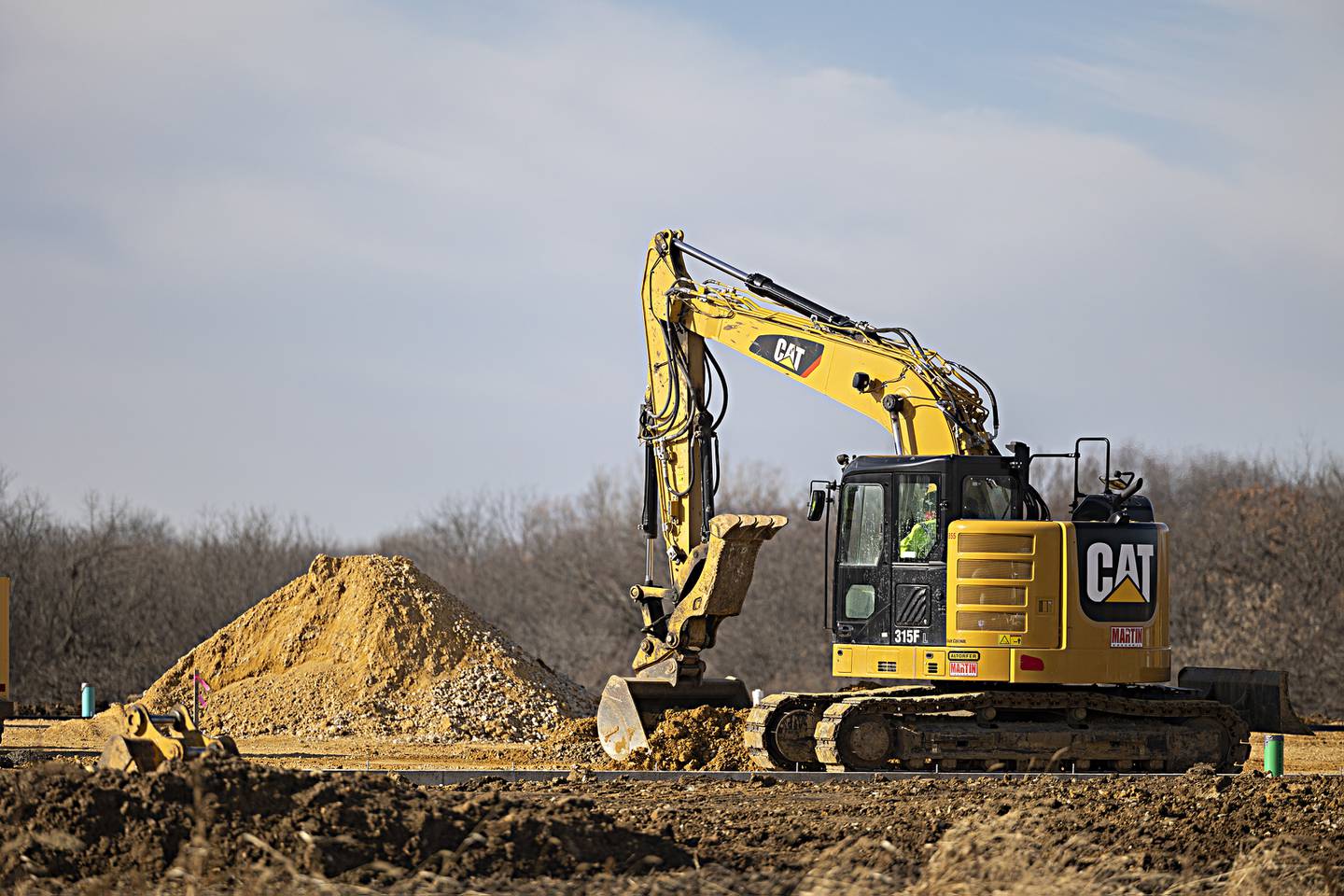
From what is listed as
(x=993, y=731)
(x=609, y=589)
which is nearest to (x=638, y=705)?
(x=993, y=731)

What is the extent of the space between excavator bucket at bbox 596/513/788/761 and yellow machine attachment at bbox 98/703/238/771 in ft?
20.9

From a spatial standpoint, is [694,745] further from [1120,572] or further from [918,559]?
[1120,572]

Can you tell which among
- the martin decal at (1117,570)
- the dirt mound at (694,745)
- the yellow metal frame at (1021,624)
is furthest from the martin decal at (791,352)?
the dirt mound at (694,745)

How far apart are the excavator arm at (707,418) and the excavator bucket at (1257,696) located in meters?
3.89

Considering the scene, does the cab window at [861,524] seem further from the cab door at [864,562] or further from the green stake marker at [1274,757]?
the green stake marker at [1274,757]

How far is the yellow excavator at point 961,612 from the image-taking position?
50.4 feet

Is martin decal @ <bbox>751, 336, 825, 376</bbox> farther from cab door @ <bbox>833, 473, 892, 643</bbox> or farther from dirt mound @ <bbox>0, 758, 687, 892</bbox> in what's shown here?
dirt mound @ <bbox>0, 758, 687, 892</bbox>

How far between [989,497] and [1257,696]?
402cm

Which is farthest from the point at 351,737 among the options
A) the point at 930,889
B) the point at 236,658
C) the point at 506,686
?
the point at 930,889

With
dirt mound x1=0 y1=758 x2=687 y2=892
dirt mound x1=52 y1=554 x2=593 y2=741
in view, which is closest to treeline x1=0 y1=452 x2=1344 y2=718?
dirt mound x1=52 y1=554 x2=593 y2=741

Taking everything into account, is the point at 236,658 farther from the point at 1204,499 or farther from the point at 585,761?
the point at 1204,499

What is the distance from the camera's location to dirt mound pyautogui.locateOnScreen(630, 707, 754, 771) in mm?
16469

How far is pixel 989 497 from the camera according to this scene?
15.7 meters

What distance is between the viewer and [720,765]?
1636 centimetres
